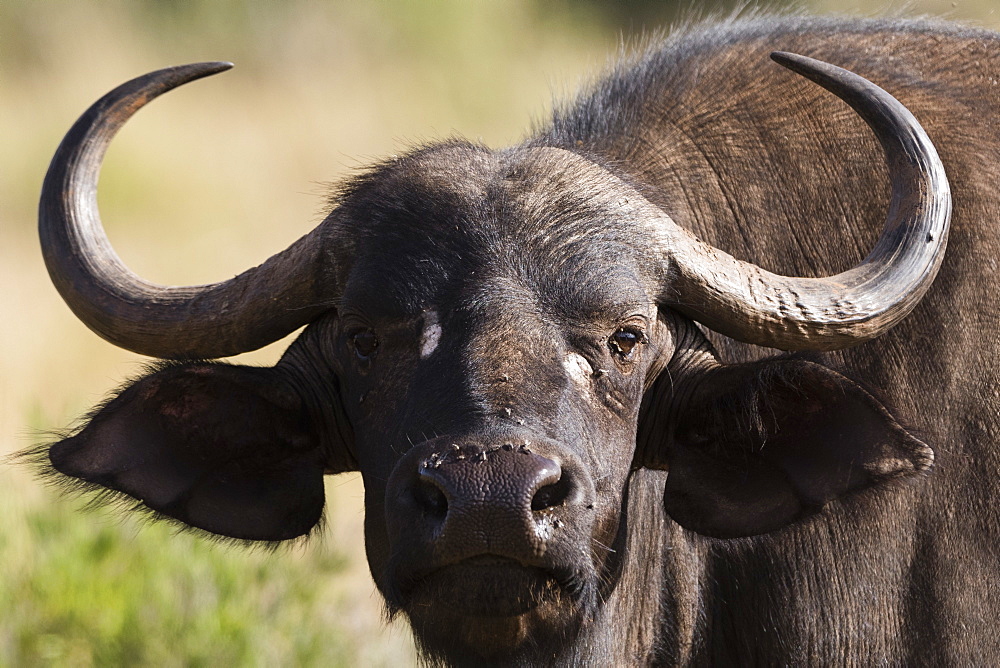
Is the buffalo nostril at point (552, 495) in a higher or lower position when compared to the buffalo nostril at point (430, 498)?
lower

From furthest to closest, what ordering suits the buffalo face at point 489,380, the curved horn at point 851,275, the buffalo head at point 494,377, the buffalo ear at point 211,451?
1. the buffalo ear at point 211,451
2. the curved horn at point 851,275
3. the buffalo head at point 494,377
4. the buffalo face at point 489,380

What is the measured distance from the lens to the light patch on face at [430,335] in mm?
3484

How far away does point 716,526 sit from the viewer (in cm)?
386

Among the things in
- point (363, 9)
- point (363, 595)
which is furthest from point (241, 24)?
point (363, 595)

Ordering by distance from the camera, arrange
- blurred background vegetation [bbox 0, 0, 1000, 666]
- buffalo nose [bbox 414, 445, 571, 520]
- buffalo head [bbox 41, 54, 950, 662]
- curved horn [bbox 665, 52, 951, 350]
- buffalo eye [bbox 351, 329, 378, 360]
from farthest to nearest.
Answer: blurred background vegetation [bbox 0, 0, 1000, 666], buffalo eye [bbox 351, 329, 378, 360], curved horn [bbox 665, 52, 951, 350], buffalo head [bbox 41, 54, 950, 662], buffalo nose [bbox 414, 445, 571, 520]

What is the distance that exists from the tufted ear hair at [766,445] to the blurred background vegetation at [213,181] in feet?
4.66

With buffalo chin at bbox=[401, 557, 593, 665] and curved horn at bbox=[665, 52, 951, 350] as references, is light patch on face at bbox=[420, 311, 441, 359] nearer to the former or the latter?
buffalo chin at bbox=[401, 557, 593, 665]

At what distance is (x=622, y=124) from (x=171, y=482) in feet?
6.86

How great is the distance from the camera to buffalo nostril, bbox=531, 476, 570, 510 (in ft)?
10.2

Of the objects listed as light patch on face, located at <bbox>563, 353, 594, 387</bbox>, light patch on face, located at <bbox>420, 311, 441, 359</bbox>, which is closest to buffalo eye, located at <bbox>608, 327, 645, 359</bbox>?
light patch on face, located at <bbox>563, 353, 594, 387</bbox>

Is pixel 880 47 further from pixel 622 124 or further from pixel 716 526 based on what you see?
pixel 716 526

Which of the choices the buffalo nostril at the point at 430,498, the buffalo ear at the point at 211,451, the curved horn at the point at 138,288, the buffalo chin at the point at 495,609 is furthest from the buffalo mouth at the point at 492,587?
the curved horn at the point at 138,288

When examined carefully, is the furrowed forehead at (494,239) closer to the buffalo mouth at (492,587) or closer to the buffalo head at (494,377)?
the buffalo head at (494,377)

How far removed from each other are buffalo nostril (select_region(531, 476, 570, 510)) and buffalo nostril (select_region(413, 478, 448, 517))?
236mm
